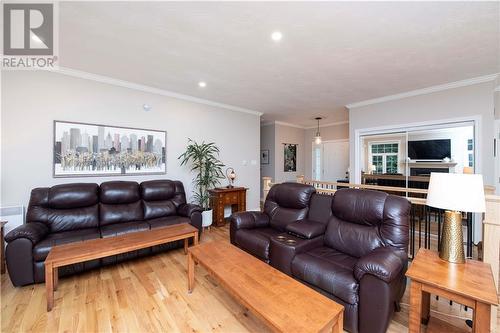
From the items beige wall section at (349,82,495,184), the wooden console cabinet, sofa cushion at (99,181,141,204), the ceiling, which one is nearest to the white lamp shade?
the ceiling

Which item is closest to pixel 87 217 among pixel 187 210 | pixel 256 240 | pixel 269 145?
pixel 187 210

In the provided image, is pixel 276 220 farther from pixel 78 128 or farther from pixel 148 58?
pixel 78 128

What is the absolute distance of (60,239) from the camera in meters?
2.40

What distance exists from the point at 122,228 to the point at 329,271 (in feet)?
8.51

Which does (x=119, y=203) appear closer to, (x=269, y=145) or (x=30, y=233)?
(x=30, y=233)

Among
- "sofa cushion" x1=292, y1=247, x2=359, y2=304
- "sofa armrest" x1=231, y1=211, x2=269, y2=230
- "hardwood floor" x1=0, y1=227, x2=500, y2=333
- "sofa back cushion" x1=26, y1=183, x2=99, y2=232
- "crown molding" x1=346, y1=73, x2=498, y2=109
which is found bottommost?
"hardwood floor" x1=0, y1=227, x2=500, y2=333

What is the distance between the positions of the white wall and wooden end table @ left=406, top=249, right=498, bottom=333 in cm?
391

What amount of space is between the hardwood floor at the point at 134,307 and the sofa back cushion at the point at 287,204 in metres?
1.13

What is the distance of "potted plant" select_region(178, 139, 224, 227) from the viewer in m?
4.25

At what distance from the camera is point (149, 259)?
292 cm

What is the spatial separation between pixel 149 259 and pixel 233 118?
3.54m

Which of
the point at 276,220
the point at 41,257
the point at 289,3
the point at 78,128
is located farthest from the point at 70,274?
the point at 289,3

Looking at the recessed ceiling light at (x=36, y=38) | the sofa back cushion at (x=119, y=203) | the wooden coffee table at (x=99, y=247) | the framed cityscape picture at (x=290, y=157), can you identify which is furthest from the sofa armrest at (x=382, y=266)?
the framed cityscape picture at (x=290, y=157)

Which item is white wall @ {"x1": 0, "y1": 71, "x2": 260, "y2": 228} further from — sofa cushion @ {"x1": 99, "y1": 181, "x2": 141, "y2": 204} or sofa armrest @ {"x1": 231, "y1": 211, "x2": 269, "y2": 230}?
sofa armrest @ {"x1": 231, "y1": 211, "x2": 269, "y2": 230}
